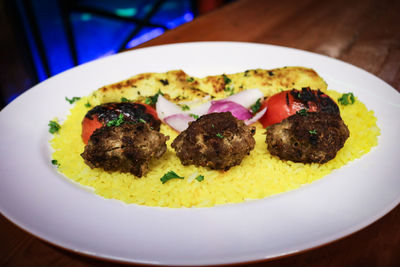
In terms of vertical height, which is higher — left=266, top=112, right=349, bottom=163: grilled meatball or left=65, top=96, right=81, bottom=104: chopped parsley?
left=65, top=96, right=81, bottom=104: chopped parsley

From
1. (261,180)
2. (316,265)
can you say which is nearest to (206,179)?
(261,180)

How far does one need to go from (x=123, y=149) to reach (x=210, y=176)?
671mm

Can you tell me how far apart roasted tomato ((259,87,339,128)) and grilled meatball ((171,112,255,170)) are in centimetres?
65

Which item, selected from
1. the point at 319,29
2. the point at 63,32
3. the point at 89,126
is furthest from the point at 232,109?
the point at 63,32

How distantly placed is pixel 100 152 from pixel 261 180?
119 centimetres

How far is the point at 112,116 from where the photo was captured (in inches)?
117

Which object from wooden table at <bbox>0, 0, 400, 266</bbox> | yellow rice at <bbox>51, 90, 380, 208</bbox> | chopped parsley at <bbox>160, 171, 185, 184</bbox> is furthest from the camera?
wooden table at <bbox>0, 0, 400, 266</bbox>

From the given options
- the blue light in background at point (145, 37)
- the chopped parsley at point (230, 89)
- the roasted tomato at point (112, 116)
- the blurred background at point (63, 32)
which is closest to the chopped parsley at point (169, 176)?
the roasted tomato at point (112, 116)

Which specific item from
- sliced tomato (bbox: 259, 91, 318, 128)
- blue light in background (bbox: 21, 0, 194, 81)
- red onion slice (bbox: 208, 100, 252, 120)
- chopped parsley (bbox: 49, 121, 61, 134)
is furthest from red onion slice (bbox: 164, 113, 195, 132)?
blue light in background (bbox: 21, 0, 194, 81)

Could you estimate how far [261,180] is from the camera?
7.95ft

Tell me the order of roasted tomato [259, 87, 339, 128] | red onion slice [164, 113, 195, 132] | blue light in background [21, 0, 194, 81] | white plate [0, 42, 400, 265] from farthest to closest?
blue light in background [21, 0, 194, 81]
red onion slice [164, 113, 195, 132]
roasted tomato [259, 87, 339, 128]
white plate [0, 42, 400, 265]

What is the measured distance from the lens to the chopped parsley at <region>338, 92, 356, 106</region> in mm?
3283

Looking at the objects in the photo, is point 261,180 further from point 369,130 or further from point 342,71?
point 342,71

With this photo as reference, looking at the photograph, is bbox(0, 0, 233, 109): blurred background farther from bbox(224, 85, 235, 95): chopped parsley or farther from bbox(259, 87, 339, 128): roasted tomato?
bbox(259, 87, 339, 128): roasted tomato
